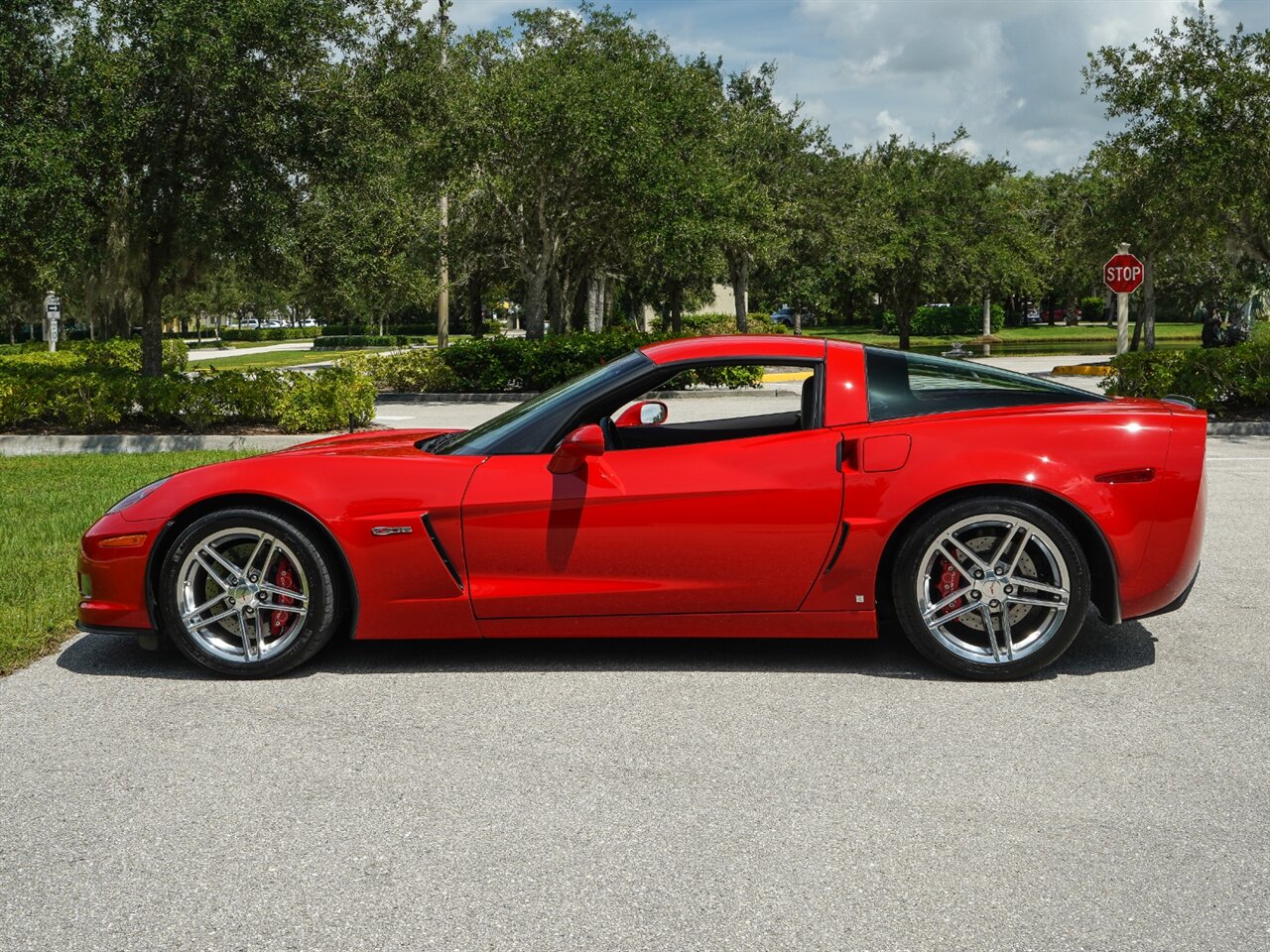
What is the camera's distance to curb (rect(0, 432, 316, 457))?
14.6m

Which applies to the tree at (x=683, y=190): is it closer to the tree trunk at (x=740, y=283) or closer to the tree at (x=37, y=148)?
the tree trunk at (x=740, y=283)

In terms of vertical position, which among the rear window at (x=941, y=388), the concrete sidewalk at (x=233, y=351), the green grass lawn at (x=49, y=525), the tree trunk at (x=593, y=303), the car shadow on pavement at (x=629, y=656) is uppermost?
the tree trunk at (x=593, y=303)

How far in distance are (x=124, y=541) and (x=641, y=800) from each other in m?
2.58

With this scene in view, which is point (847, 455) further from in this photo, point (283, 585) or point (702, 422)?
point (283, 585)

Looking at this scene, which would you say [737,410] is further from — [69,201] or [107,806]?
[107,806]

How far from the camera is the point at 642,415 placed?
238 inches

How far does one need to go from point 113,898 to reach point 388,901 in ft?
2.29

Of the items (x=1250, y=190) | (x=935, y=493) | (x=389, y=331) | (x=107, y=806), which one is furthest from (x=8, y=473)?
(x=389, y=331)

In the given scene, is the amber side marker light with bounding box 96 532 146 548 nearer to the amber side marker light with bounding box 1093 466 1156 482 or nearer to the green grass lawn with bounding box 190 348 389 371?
the amber side marker light with bounding box 1093 466 1156 482

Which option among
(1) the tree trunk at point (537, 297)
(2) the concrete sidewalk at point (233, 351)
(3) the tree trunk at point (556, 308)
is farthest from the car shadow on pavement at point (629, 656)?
(2) the concrete sidewalk at point (233, 351)

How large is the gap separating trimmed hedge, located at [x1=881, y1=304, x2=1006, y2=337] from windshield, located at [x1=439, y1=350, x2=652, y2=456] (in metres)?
65.4

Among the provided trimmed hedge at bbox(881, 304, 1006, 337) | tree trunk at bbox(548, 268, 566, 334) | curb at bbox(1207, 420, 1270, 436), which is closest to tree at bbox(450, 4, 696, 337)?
tree trunk at bbox(548, 268, 566, 334)

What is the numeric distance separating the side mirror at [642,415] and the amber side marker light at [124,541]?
7.11ft

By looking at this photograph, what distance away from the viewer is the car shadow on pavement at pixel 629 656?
5.17 metres
